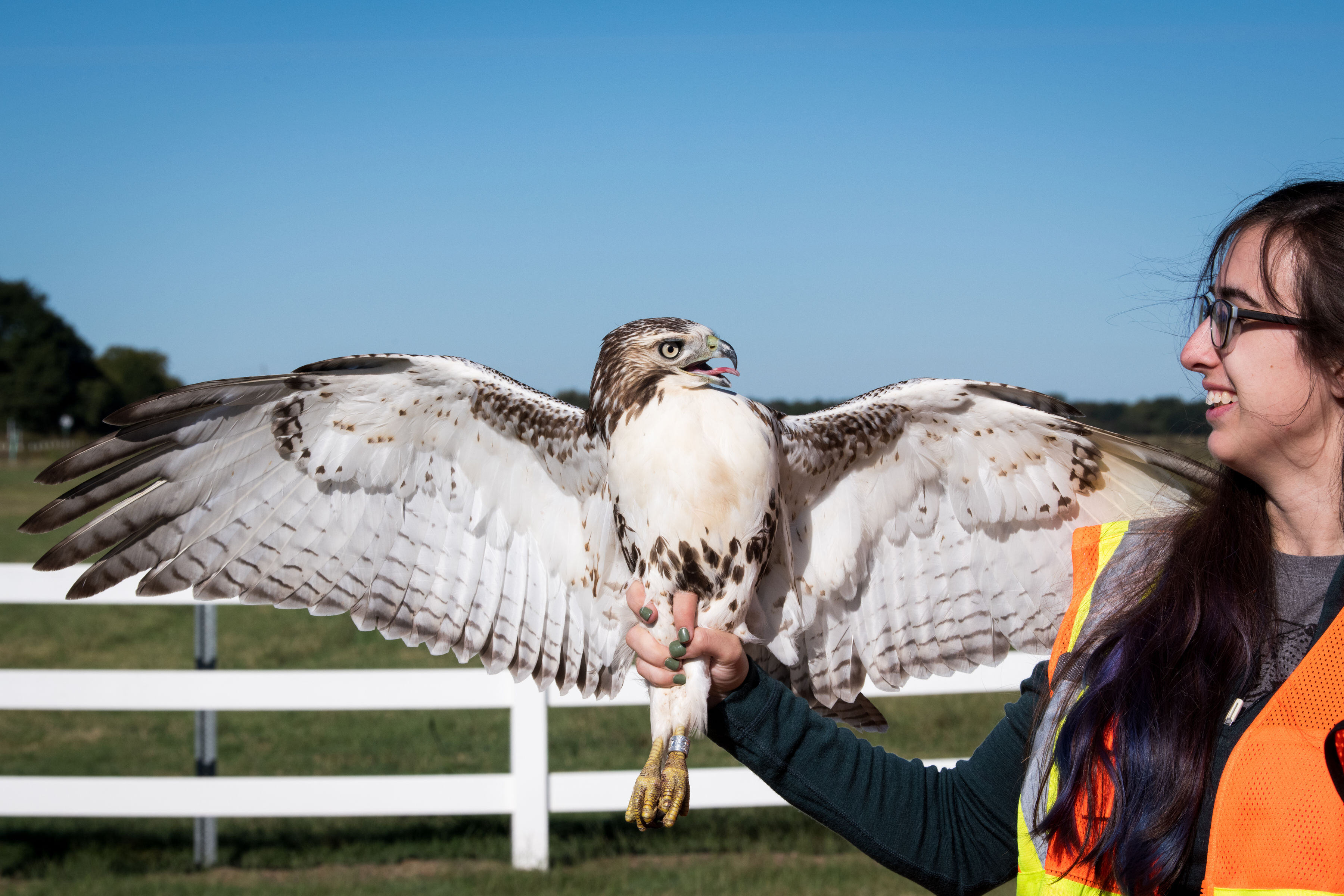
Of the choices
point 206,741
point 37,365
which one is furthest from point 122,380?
point 206,741

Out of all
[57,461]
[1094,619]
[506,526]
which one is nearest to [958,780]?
[1094,619]

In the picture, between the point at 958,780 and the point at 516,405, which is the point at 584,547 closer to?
the point at 516,405

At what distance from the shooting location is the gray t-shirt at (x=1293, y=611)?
5.16 ft

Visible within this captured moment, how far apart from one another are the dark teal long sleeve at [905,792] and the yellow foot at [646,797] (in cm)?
33

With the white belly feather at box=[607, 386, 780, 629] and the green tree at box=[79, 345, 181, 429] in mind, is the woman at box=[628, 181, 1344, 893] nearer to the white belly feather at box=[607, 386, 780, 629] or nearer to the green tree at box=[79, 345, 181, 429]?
the white belly feather at box=[607, 386, 780, 629]

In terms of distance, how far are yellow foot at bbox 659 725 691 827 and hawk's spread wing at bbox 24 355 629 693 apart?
0.90 m

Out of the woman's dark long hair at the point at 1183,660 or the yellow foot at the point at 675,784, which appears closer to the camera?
the woman's dark long hair at the point at 1183,660

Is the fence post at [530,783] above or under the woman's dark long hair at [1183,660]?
under

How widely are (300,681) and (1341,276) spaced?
17.2 feet

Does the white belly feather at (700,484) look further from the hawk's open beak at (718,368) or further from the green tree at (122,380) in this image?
the green tree at (122,380)

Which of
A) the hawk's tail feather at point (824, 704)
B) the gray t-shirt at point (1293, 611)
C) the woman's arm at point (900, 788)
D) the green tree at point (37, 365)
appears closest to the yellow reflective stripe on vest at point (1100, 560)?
the woman's arm at point (900, 788)

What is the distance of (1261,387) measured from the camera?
155 cm

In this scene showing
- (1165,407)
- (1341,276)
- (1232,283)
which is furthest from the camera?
(1165,407)

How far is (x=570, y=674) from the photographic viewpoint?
128 inches
